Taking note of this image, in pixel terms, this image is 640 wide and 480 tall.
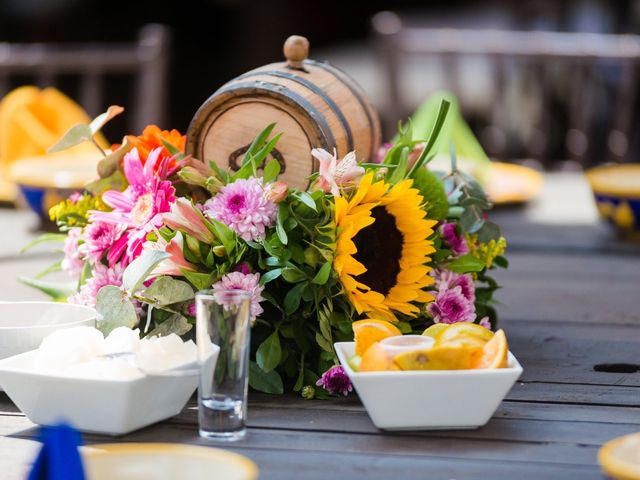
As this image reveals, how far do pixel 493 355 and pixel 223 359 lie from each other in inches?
11.3

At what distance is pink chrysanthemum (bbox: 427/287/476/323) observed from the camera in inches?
56.7

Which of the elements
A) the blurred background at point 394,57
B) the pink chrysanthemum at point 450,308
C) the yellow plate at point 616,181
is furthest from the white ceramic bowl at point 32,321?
the blurred background at point 394,57

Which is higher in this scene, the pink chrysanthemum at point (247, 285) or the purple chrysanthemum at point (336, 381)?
the pink chrysanthemum at point (247, 285)

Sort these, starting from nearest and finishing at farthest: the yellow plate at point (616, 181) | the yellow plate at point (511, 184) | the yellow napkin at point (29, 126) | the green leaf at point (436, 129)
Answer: the green leaf at point (436, 129)
the yellow plate at point (616, 181)
the yellow plate at point (511, 184)
the yellow napkin at point (29, 126)

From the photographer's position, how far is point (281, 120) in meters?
1.47

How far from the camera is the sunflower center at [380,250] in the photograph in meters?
1.39

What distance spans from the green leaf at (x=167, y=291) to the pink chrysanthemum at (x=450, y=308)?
32 cm

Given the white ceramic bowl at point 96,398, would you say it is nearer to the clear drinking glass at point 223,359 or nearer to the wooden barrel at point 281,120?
the clear drinking glass at point 223,359

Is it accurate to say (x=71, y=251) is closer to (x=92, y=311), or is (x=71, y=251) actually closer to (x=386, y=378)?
(x=92, y=311)

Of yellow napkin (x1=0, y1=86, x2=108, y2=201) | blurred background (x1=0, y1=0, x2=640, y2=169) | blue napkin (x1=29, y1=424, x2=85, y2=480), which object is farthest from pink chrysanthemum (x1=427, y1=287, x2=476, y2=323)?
blurred background (x1=0, y1=0, x2=640, y2=169)

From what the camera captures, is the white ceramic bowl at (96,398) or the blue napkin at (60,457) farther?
the white ceramic bowl at (96,398)

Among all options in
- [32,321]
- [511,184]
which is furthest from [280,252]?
[511,184]

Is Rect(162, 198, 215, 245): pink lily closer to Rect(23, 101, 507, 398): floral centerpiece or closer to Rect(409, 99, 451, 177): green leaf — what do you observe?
Rect(23, 101, 507, 398): floral centerpiece

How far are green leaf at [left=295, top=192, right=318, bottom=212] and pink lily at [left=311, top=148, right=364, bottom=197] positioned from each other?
Answer: 1.1 inches
